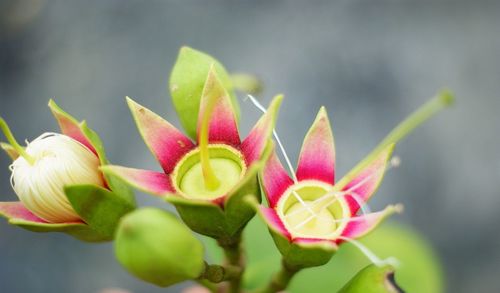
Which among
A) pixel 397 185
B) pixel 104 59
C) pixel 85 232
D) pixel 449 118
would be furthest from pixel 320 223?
pixel 104 59

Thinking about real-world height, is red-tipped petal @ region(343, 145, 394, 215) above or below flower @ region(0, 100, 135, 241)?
above

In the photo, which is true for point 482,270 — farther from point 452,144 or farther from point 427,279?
point 427,279

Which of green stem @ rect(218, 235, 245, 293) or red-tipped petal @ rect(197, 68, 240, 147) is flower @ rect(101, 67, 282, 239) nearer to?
red-tipped petal @ rect(197, 68, 240, 147)

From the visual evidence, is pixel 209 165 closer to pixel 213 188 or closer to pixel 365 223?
pixel 213 188

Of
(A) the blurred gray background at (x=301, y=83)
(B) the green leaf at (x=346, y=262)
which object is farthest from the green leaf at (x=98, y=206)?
(A) the blurred gray background at (x=301, y=83)

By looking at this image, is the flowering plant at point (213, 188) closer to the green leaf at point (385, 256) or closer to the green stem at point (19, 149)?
the green stem at point (19, 149)

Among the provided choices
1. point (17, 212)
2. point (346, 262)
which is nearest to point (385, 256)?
point (346, 262)

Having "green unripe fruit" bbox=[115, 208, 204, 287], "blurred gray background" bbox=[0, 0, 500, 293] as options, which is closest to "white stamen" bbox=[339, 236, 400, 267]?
"green unripe fruit" bbox=[115, 208, 204, 287]
